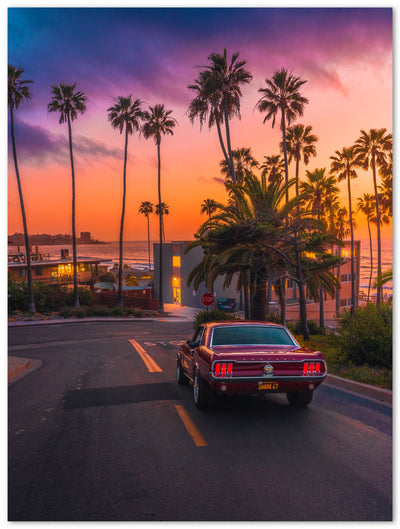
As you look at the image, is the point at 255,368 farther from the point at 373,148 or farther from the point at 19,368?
the point at 373,148

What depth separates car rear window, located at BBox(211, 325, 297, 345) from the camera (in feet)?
25.7

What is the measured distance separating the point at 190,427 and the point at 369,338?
660 centimetres

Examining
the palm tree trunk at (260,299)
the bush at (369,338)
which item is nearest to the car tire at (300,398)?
the bush at (369,338)

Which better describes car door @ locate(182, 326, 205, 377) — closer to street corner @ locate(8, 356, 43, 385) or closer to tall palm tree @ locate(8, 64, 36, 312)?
street corner @ locate(8, 356, 43, 385)

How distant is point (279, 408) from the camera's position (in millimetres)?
7738

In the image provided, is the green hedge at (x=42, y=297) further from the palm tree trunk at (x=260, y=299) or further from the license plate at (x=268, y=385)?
the license plate at (x=268, y=385)

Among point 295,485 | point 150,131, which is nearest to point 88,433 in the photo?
point 295,485

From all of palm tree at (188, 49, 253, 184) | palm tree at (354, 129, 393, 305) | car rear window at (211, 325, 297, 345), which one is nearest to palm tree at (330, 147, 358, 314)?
palm tree at (354, 129, 393, 305)

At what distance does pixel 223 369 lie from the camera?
21.7ft

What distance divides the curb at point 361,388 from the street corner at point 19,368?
8.87 metres

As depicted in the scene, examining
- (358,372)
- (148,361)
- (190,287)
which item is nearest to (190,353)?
(358,372)

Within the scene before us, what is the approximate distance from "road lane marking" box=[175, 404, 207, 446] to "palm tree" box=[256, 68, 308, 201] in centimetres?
2823

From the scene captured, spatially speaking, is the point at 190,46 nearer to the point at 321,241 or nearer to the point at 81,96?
the point at 321,241

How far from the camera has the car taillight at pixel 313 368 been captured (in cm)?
680
